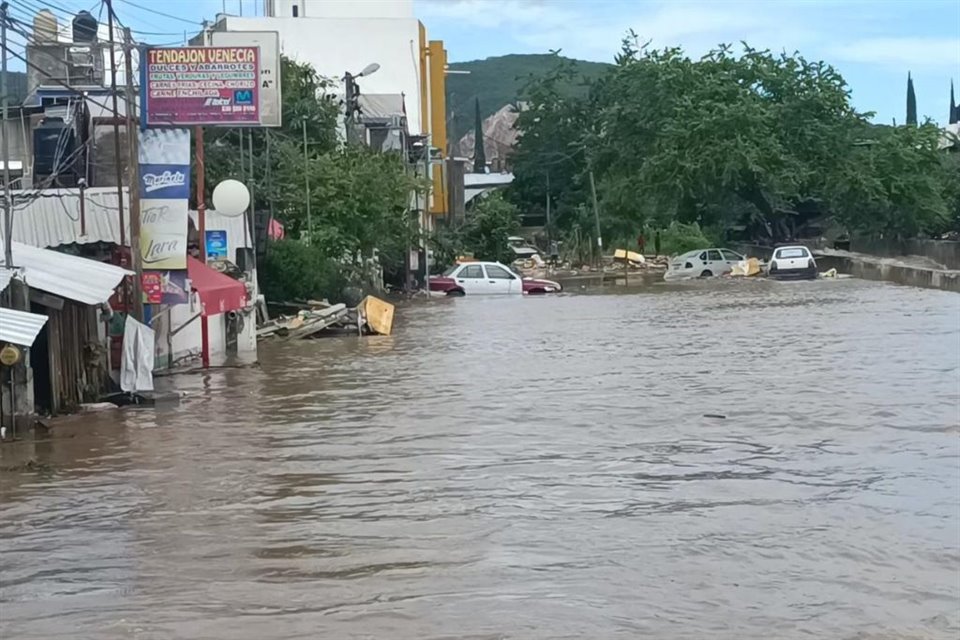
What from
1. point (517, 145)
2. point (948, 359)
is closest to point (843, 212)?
point (517, 145)

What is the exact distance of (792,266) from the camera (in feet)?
153

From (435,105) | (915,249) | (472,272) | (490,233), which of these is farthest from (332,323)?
(435,105)

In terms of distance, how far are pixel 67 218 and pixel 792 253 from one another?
3319cm

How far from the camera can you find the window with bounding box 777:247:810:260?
4688cm

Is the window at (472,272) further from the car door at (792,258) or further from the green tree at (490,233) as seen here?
the green tree at (490,233)

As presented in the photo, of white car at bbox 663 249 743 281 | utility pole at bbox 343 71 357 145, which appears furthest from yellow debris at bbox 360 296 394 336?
white car at bbox 663 249 743 281

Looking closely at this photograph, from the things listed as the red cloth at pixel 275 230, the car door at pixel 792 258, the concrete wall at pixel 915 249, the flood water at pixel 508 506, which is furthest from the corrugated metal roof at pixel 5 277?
the concrete wall at pixel 915 249

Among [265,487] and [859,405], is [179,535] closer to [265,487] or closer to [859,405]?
[265,487]

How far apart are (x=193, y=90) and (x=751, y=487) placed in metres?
11.2

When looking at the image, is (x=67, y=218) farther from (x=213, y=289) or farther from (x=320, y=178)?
(x=320, y=178)

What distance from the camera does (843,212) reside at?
60.2 meters

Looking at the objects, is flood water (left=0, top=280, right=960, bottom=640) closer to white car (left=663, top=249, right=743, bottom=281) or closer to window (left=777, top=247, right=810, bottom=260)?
window (left=777, top=247, right=810, bottom=260)

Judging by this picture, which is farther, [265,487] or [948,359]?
[948,359]

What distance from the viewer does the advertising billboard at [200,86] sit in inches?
727
